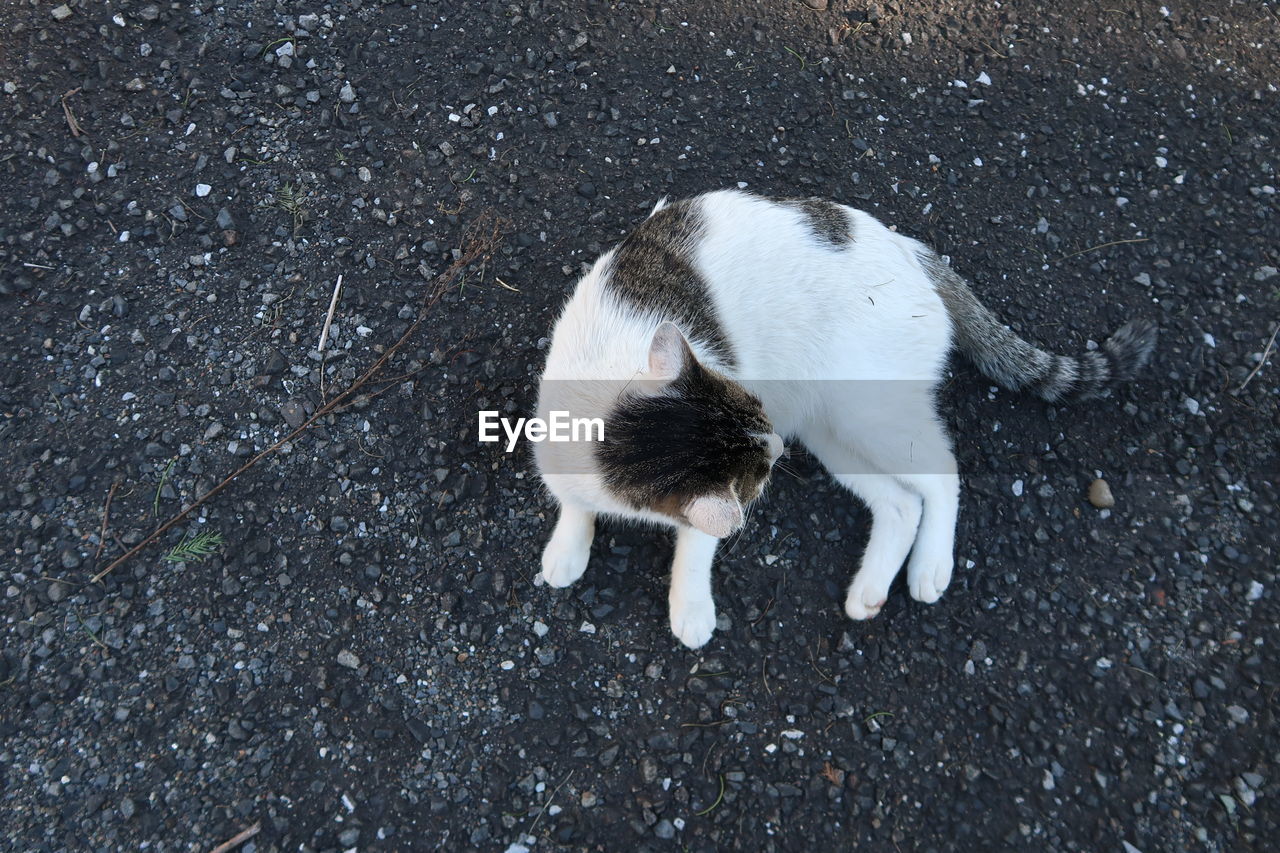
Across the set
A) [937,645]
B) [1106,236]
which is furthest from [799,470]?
[1106,236]

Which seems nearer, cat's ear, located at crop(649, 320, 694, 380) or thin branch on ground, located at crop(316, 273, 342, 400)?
cat's ear, located at crop(649, 320, 694, 380)

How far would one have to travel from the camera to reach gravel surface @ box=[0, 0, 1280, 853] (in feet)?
9.02

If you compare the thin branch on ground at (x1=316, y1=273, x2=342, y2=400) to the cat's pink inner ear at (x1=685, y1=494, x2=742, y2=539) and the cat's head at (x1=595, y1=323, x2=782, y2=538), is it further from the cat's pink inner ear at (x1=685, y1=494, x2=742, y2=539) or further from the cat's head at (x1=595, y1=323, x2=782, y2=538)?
the cat's pink inner ear at (x1=685, y1=494, x2=742, y2=539)

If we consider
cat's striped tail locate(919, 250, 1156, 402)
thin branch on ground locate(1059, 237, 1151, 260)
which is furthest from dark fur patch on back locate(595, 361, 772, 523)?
thin branch on ground locate(1059, 237, 1151, 260)

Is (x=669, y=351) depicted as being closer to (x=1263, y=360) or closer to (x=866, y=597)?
(x=866, y=597)

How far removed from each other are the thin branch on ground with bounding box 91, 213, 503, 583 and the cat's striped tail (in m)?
1.94

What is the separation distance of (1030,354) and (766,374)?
1.11 m

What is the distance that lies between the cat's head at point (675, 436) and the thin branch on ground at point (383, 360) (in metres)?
1.37

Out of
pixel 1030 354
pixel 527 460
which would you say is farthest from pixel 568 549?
pixel 1030 354

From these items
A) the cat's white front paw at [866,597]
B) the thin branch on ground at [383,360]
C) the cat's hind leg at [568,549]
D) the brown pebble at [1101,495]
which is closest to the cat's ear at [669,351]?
the cat's hind leg at [568,549]

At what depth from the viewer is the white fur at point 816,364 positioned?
8.91 feet

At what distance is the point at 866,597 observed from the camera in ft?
9.71

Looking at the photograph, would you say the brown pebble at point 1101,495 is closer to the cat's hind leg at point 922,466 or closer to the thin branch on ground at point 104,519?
the cat's hind leg at point 922,466

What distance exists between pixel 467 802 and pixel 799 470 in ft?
5.98
